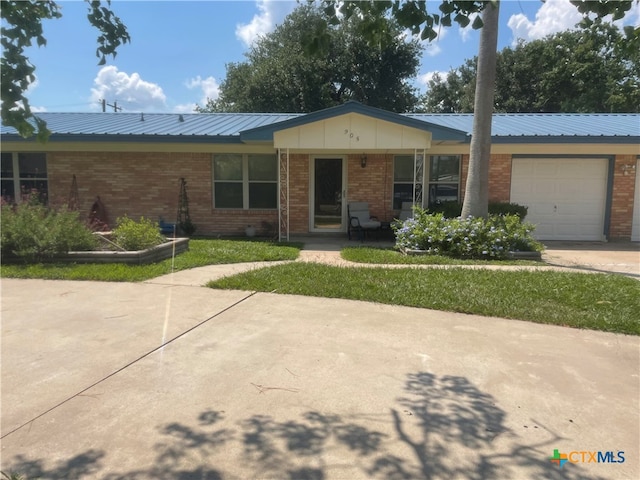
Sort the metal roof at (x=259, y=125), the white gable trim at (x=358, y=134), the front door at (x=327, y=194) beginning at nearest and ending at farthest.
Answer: the white gable trim at (x=358, y=134) < the metal roof at (x=259, y=125) < the front door at (x=327, y=194)

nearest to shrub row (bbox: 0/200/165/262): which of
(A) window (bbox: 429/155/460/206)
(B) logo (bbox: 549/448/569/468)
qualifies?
(B) logo (bbox: 549/448/569/468)

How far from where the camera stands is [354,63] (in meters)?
29.5

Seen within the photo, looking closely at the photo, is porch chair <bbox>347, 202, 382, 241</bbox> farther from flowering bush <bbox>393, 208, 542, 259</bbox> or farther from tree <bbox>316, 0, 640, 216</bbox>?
tree <bbox>316, 0, 640, 216</bbox>

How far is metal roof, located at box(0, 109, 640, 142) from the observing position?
1106 cm

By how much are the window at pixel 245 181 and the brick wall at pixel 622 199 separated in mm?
9531

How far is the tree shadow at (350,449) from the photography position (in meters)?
2.45

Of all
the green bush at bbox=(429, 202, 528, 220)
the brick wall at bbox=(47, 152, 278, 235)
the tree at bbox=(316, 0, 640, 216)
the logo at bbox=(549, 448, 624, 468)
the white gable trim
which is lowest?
the logo at bbox=(549, 448, 624, 468)

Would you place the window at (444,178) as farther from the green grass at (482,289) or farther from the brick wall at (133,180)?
the brick wall at (133,180)

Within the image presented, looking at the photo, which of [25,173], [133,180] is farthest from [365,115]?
[25,173]

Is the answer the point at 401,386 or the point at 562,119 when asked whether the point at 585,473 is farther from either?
the point at 562,119

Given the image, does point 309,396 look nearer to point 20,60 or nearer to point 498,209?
point 20,60

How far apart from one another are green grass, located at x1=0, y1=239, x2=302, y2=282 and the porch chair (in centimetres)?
214

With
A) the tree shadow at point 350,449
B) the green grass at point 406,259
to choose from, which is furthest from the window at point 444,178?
the tree shadow at point 350,449

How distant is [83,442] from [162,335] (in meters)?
1.90
